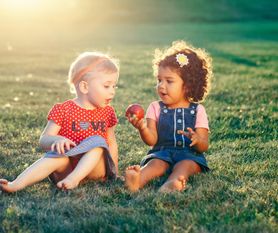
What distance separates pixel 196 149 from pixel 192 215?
60.5 inches

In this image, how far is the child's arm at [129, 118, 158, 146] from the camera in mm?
5141

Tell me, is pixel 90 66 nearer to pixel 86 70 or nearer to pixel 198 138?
pixel 86 70

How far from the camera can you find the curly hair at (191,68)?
5.55m

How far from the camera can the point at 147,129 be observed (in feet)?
17.7

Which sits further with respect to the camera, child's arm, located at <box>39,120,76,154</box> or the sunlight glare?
the sunlight glare

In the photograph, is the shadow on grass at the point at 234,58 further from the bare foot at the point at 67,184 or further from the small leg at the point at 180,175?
the bare foot at the point at 67,184

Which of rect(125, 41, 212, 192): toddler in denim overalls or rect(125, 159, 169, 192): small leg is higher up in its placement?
rect(125, 41, 212, 192): toddler in denim overalls

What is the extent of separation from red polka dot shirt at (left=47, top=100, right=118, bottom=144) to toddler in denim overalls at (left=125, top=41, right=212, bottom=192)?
41cm

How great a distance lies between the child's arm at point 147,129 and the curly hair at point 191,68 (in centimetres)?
43

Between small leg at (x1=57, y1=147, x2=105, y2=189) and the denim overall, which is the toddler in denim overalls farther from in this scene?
small leg at (x1=57, y1=147, x2=105, y2=189)

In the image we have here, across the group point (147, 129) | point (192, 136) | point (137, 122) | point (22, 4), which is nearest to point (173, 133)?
point (147, 129)

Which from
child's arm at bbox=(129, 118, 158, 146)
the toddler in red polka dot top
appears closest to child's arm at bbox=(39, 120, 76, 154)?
the toddler in red polka dot top

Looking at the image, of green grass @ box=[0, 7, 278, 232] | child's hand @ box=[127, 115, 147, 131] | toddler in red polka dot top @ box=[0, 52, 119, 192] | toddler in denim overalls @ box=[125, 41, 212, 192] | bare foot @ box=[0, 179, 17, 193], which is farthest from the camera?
toddler in denim overalls @ box=[125, 41, 212, 192]

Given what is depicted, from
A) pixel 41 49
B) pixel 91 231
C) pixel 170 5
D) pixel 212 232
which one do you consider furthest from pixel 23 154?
pixel 170 5
